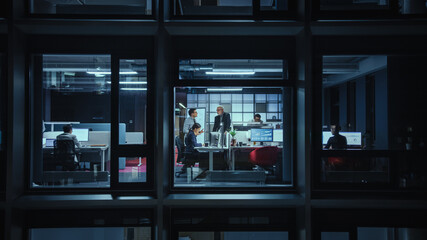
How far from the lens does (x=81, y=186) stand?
133 inches

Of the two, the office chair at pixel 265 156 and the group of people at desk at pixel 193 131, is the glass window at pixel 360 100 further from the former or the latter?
the group of people at desk at pixel 193 131

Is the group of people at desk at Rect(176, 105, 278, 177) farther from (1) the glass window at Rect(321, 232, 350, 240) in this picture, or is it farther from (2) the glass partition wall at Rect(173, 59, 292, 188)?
(1) the glass window at Rect(321, 232, 350, 240)

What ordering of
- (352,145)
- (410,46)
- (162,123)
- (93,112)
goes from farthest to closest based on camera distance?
(93,112) < (352,145) < (410,46) < (162,123)

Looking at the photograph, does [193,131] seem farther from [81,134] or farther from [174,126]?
[174,126]

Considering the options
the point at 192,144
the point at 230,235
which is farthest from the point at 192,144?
the point at 230,235

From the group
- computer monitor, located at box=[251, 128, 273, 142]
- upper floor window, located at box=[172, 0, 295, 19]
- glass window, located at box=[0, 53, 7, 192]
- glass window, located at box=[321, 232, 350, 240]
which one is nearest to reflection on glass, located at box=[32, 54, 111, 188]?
glass window, located at box=[0, 53, 7, 192]

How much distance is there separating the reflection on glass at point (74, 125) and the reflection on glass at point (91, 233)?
0.59 meters

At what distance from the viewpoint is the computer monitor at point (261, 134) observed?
7851 mm

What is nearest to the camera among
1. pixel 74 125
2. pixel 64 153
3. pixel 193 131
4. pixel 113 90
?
pixel 113 90

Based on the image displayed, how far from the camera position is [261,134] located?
7914 mm

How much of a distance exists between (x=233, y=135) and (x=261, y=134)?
74 centimetres

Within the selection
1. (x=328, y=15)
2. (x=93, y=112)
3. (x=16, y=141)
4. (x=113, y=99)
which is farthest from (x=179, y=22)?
(x=93, y=112)

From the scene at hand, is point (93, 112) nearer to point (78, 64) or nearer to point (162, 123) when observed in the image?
point (78, 64)

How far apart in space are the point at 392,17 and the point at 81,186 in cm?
384
